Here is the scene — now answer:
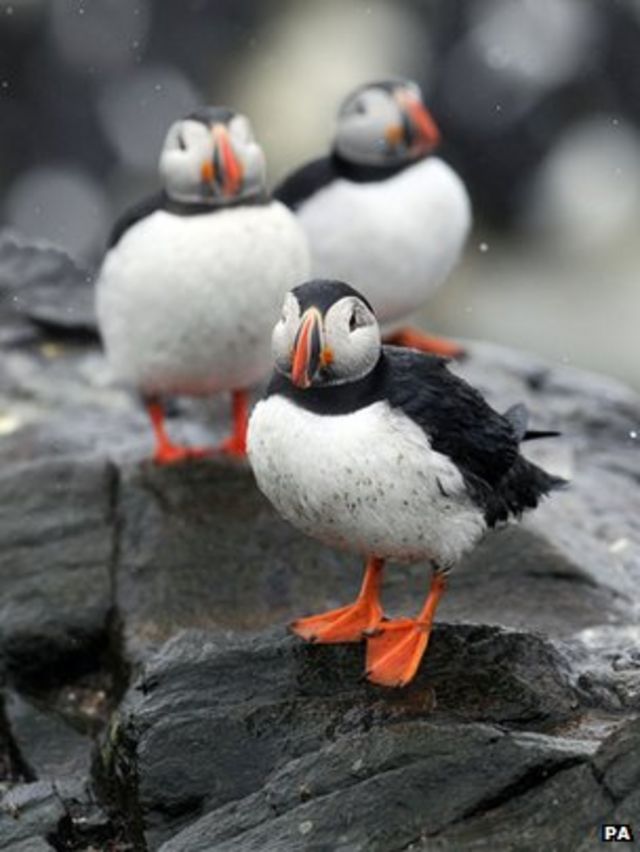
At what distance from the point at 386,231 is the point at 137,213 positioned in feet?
5.03

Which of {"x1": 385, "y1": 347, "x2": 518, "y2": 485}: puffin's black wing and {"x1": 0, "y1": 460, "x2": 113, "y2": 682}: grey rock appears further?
{"x1": 0, "y1": 460, "x2": 113, "y2": 682}: grey rock

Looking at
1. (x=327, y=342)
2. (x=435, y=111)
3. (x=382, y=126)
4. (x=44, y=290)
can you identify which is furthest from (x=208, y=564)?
(x=435, y=111)

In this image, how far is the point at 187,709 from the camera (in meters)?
4.97

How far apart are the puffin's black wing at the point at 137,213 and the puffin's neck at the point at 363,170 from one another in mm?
1483

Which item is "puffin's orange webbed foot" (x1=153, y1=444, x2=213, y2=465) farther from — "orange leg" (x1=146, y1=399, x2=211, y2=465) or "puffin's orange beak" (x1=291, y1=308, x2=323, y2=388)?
"puffin's orange beak" (x1=291, y1=308, x2=323, y2=388)

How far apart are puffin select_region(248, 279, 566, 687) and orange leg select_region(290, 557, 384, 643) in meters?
0.15

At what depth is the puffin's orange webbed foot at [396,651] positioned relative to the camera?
4961 mm

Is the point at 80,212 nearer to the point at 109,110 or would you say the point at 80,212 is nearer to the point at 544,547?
the point at 109,110

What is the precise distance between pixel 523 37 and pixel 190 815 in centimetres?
1130

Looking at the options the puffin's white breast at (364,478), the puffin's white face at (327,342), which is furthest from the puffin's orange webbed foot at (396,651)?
the puffin's white face at (327,342)

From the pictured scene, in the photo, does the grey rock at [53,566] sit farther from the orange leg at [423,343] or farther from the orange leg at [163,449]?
the orange leg at [423,343]

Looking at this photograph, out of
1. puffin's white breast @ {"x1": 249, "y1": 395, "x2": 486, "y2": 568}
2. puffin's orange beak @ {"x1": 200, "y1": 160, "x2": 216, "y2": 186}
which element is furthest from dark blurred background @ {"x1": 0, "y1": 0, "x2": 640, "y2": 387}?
puffin's white breast @ {"x1": 249, "y1": 395, "x2": 486, "y2": 568}

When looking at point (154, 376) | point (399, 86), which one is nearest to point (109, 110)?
point (399, 86)

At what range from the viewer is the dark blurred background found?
14008 mm
